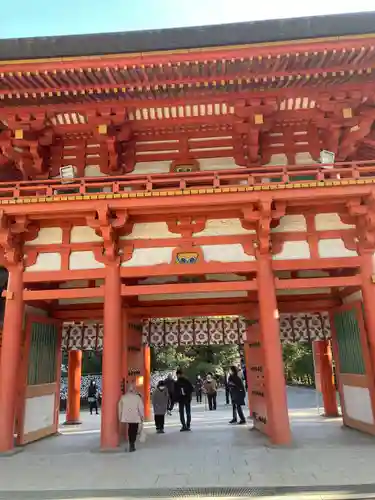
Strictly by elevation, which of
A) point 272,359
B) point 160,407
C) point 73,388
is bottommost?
point 160,407

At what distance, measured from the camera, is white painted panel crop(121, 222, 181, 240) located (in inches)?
390

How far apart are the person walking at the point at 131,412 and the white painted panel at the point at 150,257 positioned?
9.50 ft

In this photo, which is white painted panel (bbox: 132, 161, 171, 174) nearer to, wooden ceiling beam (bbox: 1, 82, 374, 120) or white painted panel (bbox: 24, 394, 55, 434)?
wooden ceiling beam (bbox: 1, 82, 374, 120)

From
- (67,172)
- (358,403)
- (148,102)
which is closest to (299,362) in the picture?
(358,403)

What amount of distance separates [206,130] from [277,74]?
7.44 feet

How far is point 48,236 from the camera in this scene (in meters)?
10.1

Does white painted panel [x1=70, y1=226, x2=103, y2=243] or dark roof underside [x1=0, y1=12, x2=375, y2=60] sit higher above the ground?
dark roof underside [x1=0, y1=12, x2=375, y2=60]

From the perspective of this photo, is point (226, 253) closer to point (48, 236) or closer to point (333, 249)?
point (333, 249)

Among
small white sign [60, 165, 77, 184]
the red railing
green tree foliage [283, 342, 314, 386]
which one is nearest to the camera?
the red railing

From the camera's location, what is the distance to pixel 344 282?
9211 mm

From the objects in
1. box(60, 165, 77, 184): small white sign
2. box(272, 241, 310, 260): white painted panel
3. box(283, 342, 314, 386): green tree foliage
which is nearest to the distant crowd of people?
box(272, 241, 310, 260): white painted panel

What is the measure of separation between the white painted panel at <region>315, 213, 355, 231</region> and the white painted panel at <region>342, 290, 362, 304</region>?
1.70m

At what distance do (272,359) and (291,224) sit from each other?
10.8 feet

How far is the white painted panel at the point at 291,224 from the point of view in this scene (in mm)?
9773
